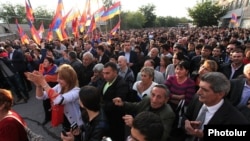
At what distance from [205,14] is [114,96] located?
45.6 meters

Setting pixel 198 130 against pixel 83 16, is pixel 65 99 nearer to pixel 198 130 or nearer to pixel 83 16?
pixel 198 130

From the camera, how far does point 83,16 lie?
1334 centimetres

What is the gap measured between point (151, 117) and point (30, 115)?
215 inches

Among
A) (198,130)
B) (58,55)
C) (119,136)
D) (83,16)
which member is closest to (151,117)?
(198,130)

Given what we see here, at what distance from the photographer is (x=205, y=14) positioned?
1809 inches

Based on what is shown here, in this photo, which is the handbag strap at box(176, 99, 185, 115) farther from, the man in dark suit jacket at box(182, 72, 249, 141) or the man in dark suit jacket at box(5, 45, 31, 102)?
the man in dark suit jacket at box(5, 45, 31, 102)

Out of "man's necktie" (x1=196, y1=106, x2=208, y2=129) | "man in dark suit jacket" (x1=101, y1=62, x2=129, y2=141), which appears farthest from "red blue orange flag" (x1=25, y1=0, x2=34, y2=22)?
"man's necktie" (x1=196, y1=106, x2=208, y2=129)

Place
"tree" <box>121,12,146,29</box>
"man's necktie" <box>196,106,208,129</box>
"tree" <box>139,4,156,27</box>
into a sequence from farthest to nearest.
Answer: "tree" <box>139,4,156,27</box>
"tree" <box>121,12,146,29</box>
"man's necktie" <box>196,106,208,129</box>

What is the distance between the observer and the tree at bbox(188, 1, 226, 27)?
152 ft

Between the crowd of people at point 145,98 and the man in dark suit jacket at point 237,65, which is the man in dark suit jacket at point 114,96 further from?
the man in dark suit jacket at point 237,65

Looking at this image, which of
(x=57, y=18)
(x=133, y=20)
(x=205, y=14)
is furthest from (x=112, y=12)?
(x=133, y=20)

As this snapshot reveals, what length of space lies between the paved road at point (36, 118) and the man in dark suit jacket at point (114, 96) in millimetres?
1929

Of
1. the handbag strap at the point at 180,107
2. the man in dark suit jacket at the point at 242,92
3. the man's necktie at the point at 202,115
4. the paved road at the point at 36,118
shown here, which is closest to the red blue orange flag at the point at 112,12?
the paved road at the point at 36,118

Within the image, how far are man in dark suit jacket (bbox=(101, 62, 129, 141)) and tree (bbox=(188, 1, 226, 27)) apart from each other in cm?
4545
